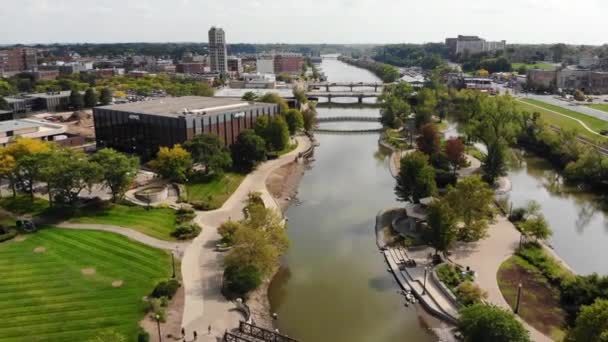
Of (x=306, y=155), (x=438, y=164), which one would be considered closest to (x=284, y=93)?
(x=306, y=155)

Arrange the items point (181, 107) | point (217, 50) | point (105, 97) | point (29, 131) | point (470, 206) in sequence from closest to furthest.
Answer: point (470, 206) < point (29, 131) < point (181, 107) < point (105, 97) < point (217, 50)

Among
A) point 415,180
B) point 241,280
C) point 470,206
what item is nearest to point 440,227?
point 470,206

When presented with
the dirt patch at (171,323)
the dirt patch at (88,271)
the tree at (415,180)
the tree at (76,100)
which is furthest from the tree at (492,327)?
the tree at (76,100)

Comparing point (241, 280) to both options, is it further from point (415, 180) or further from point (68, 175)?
point (68, 175)

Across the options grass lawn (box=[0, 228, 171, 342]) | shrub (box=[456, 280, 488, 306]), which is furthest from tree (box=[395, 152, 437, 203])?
grass lawn (box=[0, 228, 171, 342])

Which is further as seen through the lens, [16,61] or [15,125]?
[16,61]

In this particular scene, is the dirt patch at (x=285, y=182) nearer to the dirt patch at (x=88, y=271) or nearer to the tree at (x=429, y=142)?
the tree at (x=429, y=142)

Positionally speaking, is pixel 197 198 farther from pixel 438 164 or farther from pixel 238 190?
pixel 438 164
